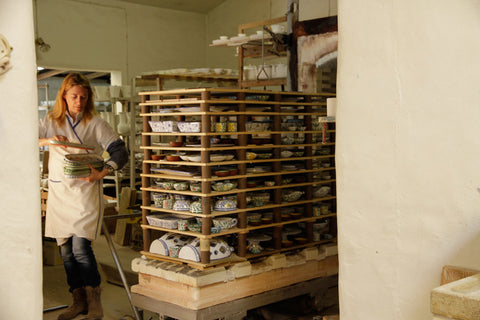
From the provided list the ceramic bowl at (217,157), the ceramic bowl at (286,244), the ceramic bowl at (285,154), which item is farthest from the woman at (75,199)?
the ceramic bowl at (286,244)

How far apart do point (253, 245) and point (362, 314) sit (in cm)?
200

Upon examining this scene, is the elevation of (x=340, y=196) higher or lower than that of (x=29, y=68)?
lower

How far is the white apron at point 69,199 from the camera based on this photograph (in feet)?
13.9

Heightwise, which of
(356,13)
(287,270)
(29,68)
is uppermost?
(356,13)

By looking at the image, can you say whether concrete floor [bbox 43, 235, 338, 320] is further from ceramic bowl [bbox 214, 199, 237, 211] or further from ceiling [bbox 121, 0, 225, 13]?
ceiling [bbox 121, 0, 225, 13]

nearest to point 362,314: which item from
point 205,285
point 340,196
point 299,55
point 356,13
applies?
point 340,196

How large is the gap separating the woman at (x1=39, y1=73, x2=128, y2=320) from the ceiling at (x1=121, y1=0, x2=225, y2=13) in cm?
738

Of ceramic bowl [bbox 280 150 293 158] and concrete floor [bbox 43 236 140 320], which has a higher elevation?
ceramic bowl [bbox 280 150 293 158]

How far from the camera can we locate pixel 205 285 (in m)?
3.93

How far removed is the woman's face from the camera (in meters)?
4.27

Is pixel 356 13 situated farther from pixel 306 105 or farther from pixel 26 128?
pixel 306 105

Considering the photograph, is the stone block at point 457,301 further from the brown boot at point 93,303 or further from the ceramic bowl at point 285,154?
the brown boot at point 93,303

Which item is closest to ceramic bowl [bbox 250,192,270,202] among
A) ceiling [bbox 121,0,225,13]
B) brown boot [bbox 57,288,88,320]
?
brown boot [bbox 57,288,88,320]

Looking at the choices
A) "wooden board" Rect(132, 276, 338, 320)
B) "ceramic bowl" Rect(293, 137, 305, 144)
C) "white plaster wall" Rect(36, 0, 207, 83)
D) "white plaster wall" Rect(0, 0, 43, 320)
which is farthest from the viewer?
"white plaster wall" Rect(36, 0, 207, 83)
